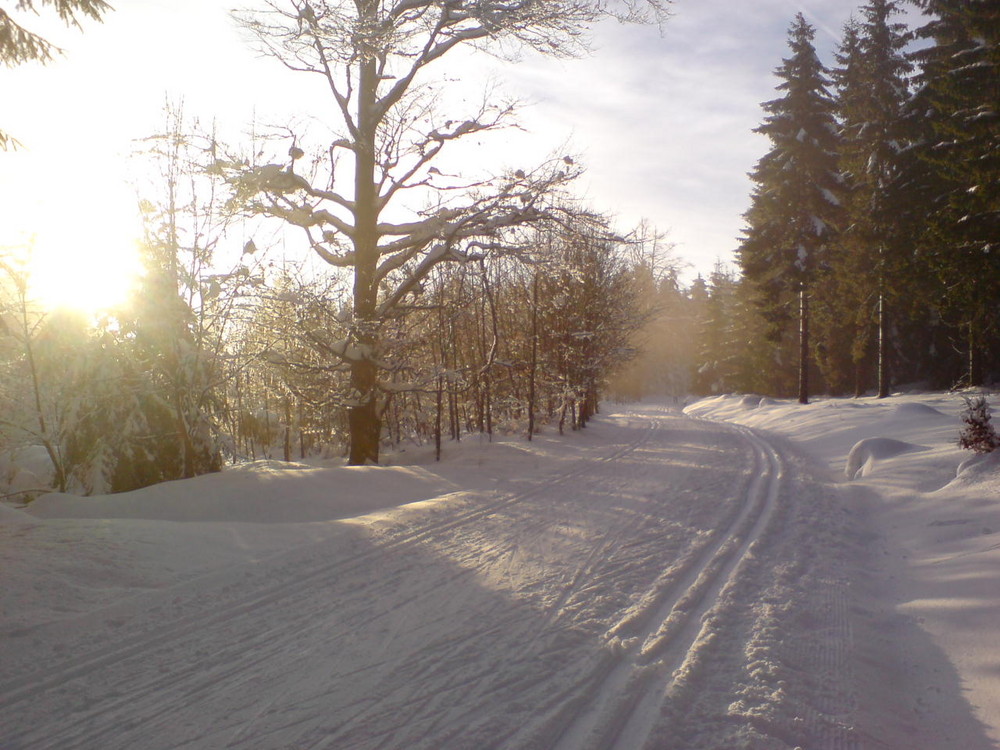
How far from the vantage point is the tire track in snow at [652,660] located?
3.50m

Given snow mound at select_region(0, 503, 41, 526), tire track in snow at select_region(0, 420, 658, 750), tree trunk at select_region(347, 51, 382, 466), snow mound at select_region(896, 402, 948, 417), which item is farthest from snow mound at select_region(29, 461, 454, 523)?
snow mound at select_region(896, 402, 948, 417)

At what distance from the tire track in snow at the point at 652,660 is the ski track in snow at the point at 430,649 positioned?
0.05ft

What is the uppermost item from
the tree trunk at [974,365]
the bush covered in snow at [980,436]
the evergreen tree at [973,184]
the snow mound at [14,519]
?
the evergreen tree at [973,184]

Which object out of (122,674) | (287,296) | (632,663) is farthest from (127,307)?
(632,663)

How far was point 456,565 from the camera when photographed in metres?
6.36

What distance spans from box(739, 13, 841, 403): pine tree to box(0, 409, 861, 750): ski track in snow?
2443 centimetres

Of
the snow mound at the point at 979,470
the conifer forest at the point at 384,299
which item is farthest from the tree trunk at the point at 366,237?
the snow mound at the point at 979,470

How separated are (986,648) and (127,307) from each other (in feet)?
42.4

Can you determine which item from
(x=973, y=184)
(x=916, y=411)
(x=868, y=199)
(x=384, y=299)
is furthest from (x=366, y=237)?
(x=868, y=199)

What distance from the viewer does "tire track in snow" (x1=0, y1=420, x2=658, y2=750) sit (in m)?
3.50

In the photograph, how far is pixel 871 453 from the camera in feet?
39.9

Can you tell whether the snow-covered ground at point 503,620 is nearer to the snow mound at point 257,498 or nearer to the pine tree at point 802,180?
the snow mound at point 257,498

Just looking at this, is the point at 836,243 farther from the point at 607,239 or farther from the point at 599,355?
the point at 607,239

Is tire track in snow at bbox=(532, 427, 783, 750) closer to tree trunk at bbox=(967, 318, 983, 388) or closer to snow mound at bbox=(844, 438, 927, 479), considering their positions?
snow mound at bbox=(844, 438, 927, 479)
